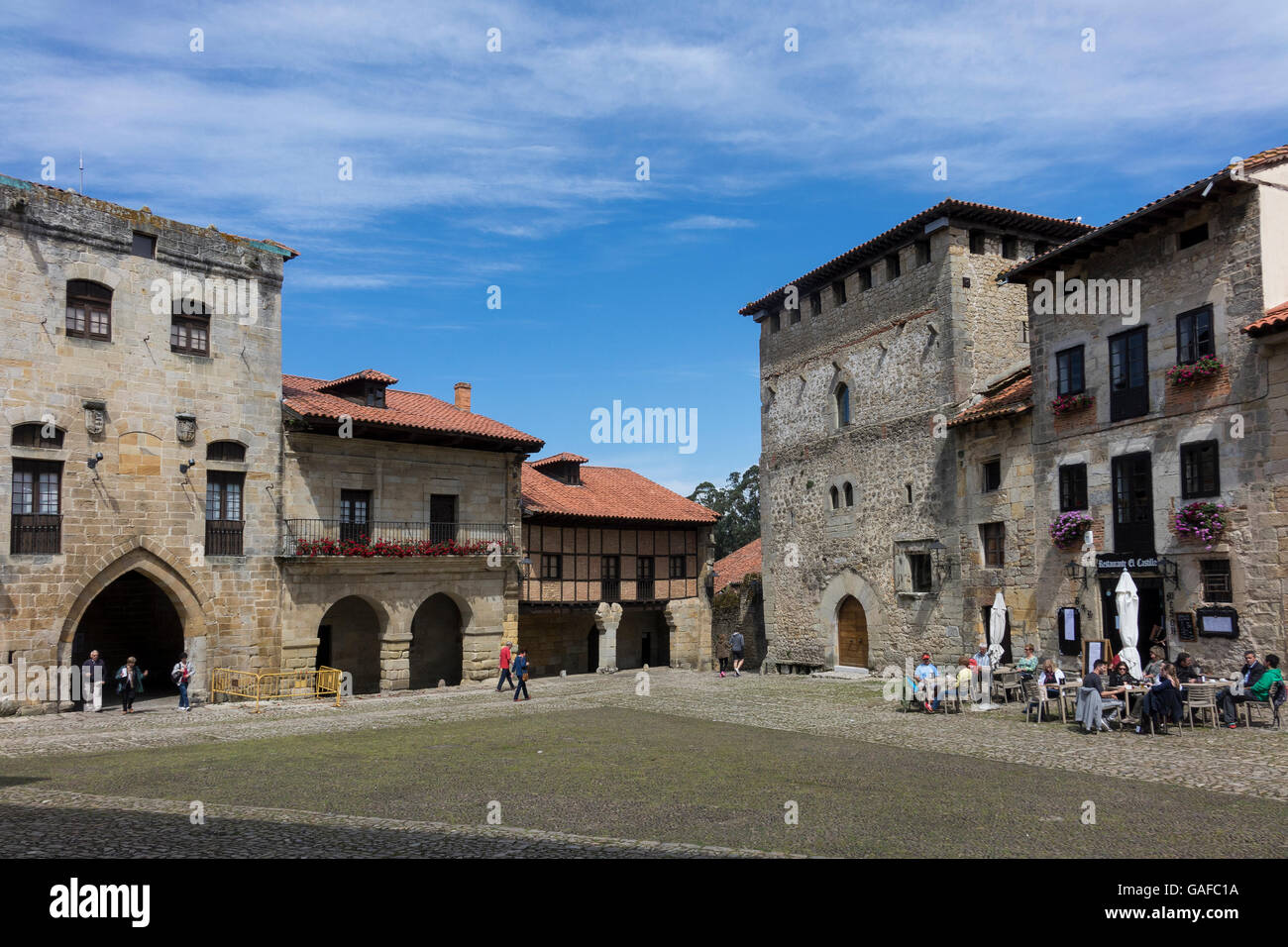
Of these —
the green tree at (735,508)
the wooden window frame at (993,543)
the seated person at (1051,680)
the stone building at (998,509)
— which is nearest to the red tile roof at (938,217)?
the stone building at (998,509)

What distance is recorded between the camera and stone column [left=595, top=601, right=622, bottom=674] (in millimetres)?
34125

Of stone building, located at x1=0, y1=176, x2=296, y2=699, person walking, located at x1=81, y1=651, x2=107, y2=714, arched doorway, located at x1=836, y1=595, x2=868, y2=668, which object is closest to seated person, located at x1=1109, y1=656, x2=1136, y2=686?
arched doorway, located at x1=836, y1=595, x2=868, y2=668

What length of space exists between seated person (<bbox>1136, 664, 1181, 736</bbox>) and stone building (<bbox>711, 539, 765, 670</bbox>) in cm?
2072

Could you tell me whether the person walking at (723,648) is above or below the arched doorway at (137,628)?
below

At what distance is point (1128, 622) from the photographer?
57.0 ft

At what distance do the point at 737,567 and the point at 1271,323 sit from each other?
1098 inches

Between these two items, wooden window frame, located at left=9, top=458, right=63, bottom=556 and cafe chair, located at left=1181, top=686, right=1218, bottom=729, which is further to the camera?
wooden window frame, located at left=9, top=458, right=63, bottom=556

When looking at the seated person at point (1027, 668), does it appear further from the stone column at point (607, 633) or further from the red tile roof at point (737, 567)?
the red tile roof at point (737, 567)

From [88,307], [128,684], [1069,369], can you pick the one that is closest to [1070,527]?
[1069,369]

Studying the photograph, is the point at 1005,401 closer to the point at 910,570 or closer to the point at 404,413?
the point at 910,570

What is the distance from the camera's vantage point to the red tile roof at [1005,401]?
23.4m

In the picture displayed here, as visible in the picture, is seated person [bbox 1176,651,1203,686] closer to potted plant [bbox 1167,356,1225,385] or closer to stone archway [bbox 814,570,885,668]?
potted plant [bbox 1167,356,1225,385]

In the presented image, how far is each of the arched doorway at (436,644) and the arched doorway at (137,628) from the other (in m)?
7.01
